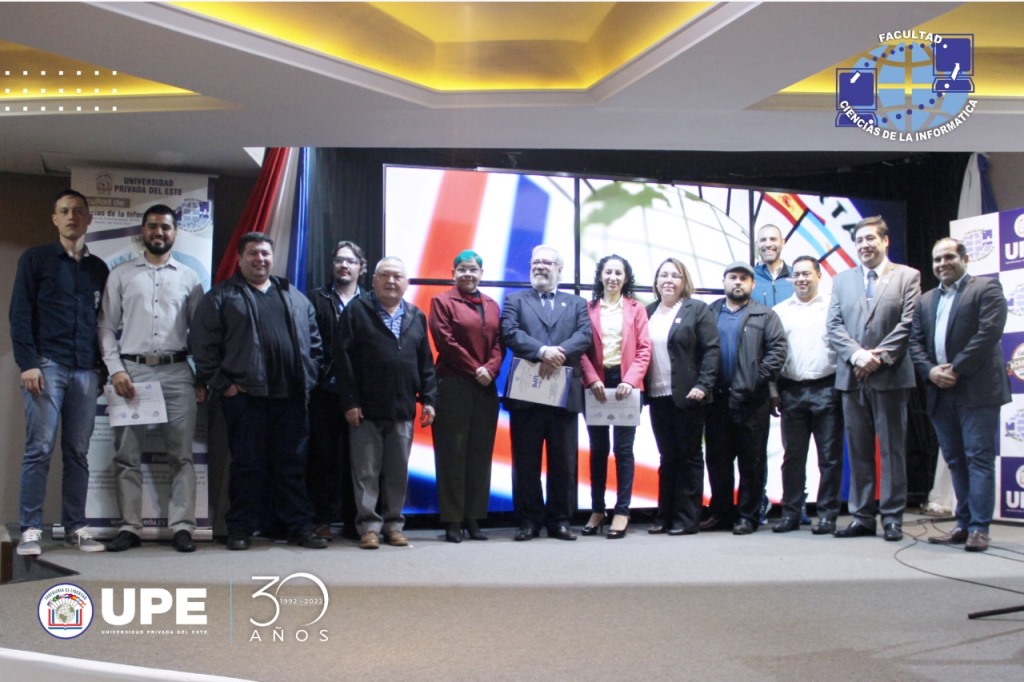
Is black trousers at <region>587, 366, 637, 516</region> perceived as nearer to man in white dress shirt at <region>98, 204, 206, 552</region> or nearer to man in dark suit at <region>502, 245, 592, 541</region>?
man in dark suit at <region>502, 245, 592, 541</region>

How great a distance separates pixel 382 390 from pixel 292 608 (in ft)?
5.04

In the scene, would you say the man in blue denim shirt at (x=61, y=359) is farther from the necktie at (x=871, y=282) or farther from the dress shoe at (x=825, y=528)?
the necktie at (x=871, y=282)

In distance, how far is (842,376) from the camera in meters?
4.52

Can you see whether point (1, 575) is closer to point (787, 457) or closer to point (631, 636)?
point (631, 636)

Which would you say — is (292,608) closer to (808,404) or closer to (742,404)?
(742,404)

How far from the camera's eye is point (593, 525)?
4.66 meters

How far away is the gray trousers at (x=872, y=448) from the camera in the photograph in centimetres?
436

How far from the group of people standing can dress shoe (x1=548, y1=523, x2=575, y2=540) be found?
2 cm

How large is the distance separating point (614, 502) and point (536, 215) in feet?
5.64

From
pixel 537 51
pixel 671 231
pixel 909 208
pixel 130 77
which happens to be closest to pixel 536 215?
pixel 671 231

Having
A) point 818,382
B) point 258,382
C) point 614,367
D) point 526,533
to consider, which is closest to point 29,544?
point 258,382

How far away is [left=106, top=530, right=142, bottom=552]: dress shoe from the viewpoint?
3.98 meters

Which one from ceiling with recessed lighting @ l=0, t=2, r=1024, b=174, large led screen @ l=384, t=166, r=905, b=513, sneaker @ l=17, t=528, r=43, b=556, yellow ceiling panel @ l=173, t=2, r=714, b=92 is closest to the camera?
ceiling with recessed lighting @ l=0, t=2, r=1024, b=174

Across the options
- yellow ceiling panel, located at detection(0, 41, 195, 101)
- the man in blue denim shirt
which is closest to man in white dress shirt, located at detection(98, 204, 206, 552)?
the man in blue denim shirt
